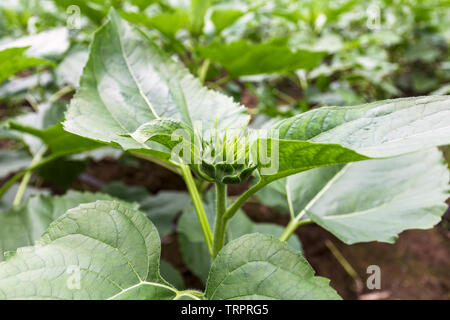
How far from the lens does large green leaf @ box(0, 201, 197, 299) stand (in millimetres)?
370

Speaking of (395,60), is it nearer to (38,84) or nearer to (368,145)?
(38,84)

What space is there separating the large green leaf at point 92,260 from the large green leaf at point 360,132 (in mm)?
165

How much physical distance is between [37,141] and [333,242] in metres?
0.94

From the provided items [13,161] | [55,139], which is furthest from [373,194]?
→ [13,161]

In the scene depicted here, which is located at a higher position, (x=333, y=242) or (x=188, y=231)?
(x=188, y=231)

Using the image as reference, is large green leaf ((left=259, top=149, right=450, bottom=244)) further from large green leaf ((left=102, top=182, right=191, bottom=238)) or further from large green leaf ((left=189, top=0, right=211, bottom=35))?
large green leaf ((left=189, top=0, right=211, bottom=35))

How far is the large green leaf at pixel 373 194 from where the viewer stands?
0.58m

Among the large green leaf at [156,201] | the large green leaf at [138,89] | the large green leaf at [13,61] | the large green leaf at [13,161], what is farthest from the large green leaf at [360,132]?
the large green leaf at [13,161]

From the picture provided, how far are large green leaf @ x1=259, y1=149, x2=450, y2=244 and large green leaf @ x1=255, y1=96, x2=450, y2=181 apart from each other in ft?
0.63

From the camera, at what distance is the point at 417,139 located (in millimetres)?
355

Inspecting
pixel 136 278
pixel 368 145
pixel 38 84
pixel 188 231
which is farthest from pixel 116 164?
pixel 368 145

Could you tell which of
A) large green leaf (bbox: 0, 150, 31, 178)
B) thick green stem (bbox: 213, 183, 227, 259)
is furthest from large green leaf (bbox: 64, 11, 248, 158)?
large green leaf (bbox: 0, 150, 31, 178)

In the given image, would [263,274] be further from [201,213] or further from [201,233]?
[201,233]

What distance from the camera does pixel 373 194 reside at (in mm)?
658
